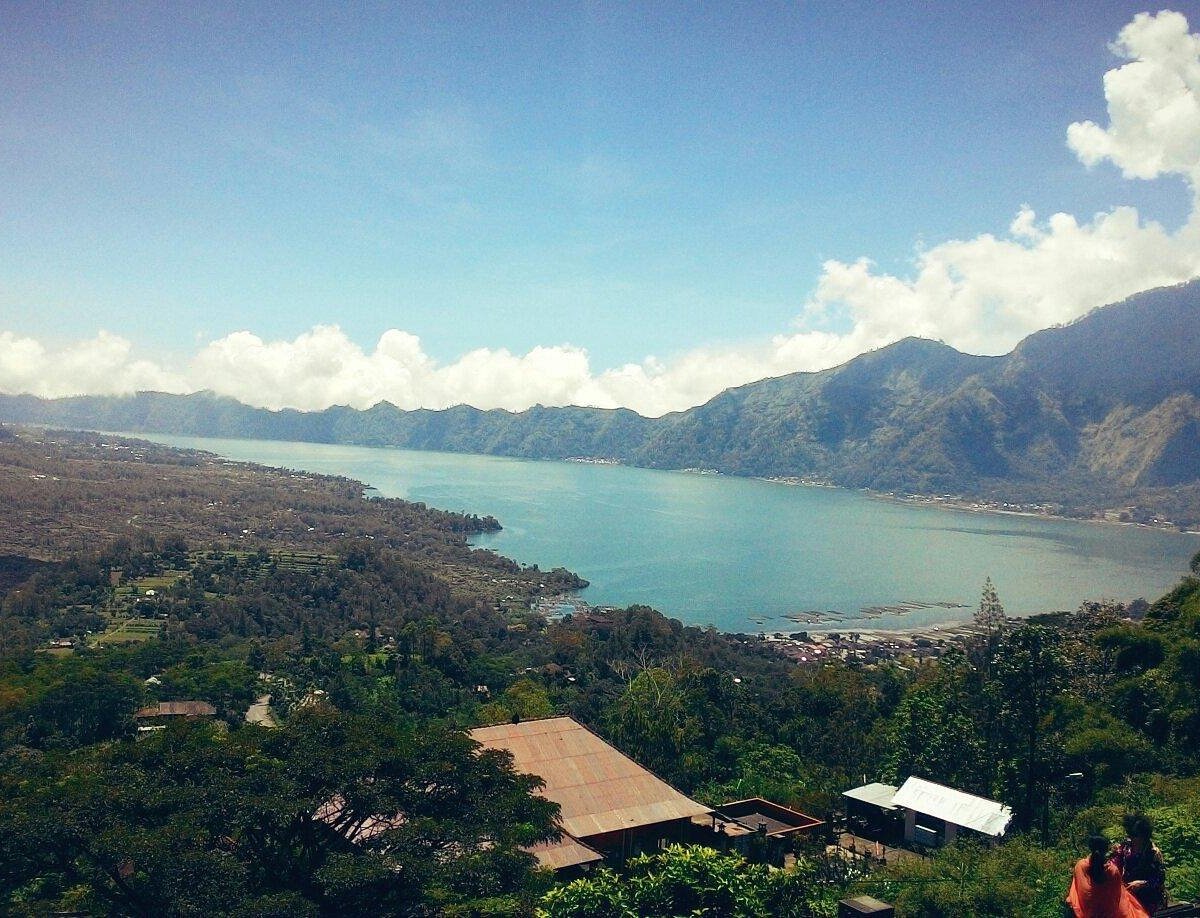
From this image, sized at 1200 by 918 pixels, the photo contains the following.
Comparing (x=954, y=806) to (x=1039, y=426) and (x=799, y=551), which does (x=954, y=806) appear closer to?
(x=799, y=551)

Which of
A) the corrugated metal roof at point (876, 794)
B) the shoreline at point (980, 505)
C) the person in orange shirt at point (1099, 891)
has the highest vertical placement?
the person in orange shirt at point (1099, 891)

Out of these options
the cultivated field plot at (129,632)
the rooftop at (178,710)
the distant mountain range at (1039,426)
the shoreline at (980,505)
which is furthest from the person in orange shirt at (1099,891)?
the distant mountain range at (1039,426)

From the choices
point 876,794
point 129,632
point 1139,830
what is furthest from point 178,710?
point 1139,830

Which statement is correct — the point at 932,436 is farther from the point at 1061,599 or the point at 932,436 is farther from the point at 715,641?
the point at 715,641

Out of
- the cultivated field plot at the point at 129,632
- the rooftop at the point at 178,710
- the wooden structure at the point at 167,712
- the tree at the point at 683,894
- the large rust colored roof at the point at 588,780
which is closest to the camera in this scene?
the tree at the point at 683,894

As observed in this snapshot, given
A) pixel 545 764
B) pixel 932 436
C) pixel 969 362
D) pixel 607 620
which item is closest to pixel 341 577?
pixel 607 620

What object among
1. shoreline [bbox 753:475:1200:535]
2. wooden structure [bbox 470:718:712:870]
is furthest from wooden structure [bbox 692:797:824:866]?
shoreline [bbox 753:475:1200:535]

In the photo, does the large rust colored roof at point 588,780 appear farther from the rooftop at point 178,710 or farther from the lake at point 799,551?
the lake at point 799,551

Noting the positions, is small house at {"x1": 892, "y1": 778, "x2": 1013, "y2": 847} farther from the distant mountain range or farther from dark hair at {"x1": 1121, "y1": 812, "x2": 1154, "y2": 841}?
the distant mountain range
